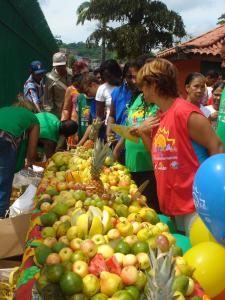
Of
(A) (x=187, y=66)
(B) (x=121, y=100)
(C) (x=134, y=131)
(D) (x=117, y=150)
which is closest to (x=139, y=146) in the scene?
(C) (x=134, y=131)

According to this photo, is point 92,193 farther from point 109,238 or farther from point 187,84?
point 187,84

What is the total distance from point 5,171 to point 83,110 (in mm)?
3557

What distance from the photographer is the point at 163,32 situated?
104 ft

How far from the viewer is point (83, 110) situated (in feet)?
25.7

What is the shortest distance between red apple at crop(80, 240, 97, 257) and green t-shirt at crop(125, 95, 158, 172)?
77.4 inches

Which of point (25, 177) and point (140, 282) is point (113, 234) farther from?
point (25, 177)

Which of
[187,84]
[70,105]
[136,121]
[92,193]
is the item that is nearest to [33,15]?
[70,105]

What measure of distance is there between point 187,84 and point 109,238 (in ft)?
10.7

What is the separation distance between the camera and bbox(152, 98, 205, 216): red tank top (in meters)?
3.04

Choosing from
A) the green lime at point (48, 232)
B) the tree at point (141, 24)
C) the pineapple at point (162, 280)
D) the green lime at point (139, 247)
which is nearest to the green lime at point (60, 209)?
the green lime at point (48, 232)

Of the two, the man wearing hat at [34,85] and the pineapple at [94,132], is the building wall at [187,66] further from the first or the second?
the pineapple at [94,132]

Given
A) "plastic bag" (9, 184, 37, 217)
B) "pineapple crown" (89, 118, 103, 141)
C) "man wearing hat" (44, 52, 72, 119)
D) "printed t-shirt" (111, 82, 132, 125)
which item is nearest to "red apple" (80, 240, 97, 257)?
"plastic bag" (9, 184, 37, 217)

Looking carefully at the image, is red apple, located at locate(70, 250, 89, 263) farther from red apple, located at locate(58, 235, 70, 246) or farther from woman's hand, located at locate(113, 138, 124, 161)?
woman's hand, located at locate(113, 138, 124, 161)

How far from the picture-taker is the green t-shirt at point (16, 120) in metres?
4.39
